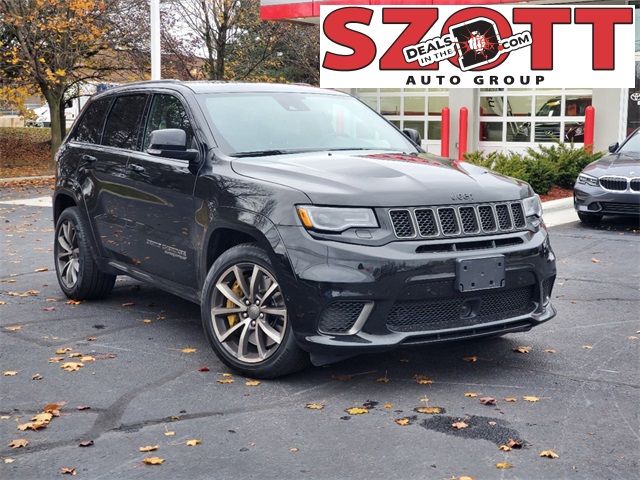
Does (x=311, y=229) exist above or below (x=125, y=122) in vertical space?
below

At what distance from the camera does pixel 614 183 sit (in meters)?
12.8

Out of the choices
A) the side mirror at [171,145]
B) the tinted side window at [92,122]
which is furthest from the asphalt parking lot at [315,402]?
the tinted side window at [92,122]

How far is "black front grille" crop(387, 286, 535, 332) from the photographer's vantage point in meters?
5.06

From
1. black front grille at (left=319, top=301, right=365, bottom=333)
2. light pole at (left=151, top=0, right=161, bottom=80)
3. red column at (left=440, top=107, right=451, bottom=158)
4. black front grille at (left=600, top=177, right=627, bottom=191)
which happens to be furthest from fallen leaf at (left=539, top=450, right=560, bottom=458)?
red column at (left=440, top=107, right=451, bottom=158)

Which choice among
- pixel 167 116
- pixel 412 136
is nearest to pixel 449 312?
pixel 412 136

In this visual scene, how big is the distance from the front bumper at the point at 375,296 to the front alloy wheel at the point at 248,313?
248 mm

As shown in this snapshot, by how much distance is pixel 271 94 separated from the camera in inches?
261

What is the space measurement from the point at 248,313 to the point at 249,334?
133 mm

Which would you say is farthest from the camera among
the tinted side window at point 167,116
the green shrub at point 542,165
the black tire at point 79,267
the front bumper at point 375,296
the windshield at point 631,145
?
the green shrub at point 542,165

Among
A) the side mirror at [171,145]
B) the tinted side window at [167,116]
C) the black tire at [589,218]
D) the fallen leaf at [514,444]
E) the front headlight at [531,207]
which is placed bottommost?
the fallen leaf at [514,444]

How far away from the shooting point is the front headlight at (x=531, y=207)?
5.66 meters

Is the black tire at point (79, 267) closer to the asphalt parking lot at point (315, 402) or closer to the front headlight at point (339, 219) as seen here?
the asphalt parking lot at point (315, 402)

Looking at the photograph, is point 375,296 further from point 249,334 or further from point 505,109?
point 505,109

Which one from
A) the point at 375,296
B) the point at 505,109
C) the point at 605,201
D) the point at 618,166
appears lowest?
the point at 605,201
